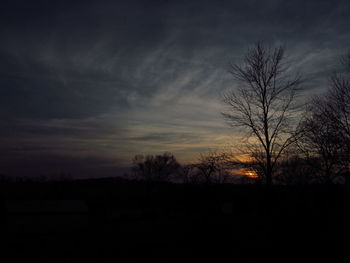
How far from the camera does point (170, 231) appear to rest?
352 inches

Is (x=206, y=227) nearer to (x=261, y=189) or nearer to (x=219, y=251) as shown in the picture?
(x=219, y=251)

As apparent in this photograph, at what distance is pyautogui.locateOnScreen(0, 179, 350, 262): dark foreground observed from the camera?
681 cm

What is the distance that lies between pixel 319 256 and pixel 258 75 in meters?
13.4

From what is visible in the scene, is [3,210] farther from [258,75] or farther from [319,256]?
[258,75]

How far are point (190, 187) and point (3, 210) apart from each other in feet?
25.0

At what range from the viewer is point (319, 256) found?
689cm

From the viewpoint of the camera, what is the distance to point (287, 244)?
25.5 feet

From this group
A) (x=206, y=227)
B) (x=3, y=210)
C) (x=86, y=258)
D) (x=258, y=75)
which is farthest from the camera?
(x=258, y=75)

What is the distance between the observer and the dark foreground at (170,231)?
681 cm

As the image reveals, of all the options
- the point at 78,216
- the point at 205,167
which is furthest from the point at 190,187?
the point at 78,216

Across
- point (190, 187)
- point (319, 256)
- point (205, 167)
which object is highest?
point (205, 167)

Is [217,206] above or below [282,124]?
below

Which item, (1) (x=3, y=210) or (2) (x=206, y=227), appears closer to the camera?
(1) (x=3, y=210)

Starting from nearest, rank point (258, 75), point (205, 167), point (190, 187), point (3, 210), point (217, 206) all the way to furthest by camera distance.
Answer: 1. point (3, 210)
2. point (217, 206)
3. point (190, 187)
4. point (205, 167)
5. point (258, 75)
